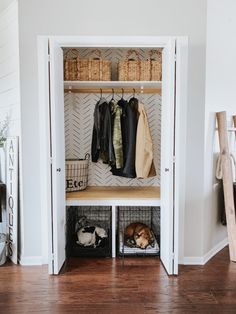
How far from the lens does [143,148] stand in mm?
3064

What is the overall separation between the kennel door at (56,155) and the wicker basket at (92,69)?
284 millimetres

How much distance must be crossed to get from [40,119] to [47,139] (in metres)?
0.33

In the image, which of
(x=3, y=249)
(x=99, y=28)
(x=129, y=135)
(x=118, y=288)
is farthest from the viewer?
(x=129, y=135)

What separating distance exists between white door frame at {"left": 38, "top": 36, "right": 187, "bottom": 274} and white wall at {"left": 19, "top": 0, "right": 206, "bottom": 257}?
0.05 meters

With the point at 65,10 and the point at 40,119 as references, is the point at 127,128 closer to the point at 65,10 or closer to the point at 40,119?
the point at 40,119

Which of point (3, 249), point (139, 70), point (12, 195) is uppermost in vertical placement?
point (139, 70)

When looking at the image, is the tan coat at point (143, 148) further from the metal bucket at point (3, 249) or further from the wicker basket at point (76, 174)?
the metal bucket at point (3, 249)

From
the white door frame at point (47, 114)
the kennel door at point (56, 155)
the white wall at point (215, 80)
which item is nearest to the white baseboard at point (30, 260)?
the white door frame at point (47, 114)

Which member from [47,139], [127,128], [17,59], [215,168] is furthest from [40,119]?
[215,168]

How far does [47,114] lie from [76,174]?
2.62 ft

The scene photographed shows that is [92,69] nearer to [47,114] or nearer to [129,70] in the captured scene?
[129,70]

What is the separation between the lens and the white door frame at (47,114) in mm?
2635

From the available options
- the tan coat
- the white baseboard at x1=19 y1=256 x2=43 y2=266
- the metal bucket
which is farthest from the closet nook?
the metal bucket

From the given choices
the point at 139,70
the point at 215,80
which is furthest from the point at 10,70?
the point at 215,80
